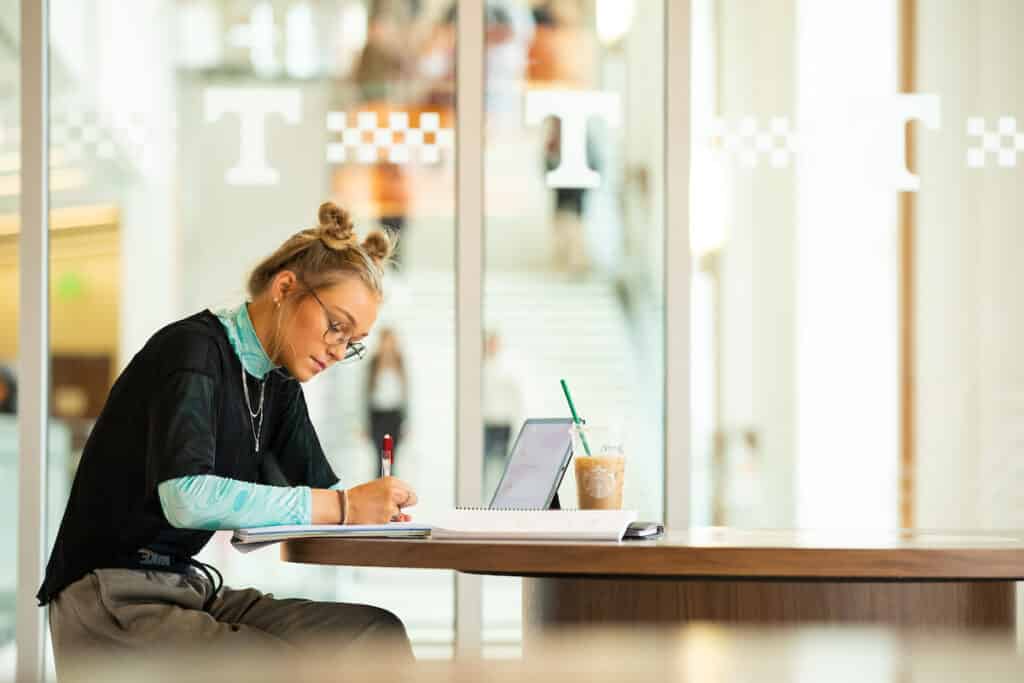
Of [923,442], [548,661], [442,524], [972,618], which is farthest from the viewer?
[923,442]

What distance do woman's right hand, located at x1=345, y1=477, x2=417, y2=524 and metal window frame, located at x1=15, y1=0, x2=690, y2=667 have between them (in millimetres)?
1477

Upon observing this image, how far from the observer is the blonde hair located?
1982 mm

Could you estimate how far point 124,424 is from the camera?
1.88 m

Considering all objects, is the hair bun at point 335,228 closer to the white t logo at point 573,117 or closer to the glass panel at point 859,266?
the white t logo at point 573,117

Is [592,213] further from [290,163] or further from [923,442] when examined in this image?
[923,442]

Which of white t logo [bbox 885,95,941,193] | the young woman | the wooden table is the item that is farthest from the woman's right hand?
white t logo [bbox 885,95,941,193]

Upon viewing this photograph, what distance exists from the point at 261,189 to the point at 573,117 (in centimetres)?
83

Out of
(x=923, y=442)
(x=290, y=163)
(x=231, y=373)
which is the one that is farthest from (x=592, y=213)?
(x=231, y=373)

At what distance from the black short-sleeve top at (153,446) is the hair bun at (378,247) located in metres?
0.26

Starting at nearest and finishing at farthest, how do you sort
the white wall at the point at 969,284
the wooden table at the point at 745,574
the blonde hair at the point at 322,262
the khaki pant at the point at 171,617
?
the wooden table at the point at 745,574
the khaki pant at the point at 171,617
the blonde hair at the point at 322,262
the white wall at the point at 969,284

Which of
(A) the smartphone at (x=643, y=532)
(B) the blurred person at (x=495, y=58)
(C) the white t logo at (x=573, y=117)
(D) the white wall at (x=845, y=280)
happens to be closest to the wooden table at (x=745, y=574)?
(A) the smartphone at (x=643, y=532)

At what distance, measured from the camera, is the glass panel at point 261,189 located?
334 cm

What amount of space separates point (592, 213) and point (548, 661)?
3014 mm

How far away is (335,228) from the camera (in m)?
2.02
